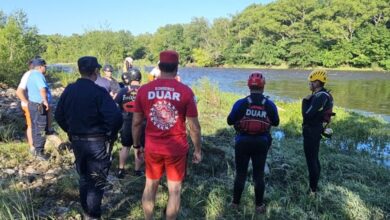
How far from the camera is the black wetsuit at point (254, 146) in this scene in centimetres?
500

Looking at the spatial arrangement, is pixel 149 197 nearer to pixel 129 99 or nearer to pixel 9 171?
pixel 129 99

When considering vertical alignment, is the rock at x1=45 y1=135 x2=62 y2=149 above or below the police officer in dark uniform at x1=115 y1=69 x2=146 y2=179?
below

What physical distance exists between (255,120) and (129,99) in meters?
2.08

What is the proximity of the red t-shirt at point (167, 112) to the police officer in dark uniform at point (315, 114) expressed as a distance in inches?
96.6

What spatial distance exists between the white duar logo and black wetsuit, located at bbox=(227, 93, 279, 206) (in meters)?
1.29

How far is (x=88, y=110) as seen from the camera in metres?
4.25

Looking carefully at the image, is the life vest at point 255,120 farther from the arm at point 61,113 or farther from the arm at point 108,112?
the arm at point 61,113

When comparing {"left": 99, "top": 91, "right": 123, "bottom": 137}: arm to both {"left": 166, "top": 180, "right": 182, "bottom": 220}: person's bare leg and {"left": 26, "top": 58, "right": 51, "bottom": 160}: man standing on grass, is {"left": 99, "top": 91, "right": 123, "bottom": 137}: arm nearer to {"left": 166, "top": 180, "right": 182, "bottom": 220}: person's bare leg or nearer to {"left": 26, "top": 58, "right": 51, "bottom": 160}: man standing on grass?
{"left": 166, "top": 180, "right": 182, "bottom": 220}: person's bare leg

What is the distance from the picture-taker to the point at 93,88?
4.28 m

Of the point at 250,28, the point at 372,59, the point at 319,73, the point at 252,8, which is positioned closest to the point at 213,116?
the point at 319,73

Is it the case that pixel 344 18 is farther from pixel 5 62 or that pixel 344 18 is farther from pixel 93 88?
pixel 93 88

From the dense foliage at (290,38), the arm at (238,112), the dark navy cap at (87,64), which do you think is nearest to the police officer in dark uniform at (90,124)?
the dark navy cap at (87,64)

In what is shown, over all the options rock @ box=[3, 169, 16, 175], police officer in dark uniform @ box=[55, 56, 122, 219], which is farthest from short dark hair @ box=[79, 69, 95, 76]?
rock @ box=[3, 169, 16, 175]

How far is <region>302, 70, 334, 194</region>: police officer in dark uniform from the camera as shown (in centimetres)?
582
